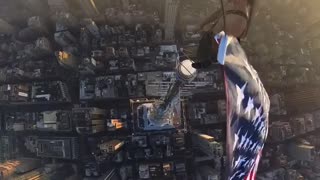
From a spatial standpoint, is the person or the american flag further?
the person

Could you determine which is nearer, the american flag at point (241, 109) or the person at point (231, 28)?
the american flag at point (241, 109)

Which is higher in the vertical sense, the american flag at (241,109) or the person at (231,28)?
the person at (231,28)

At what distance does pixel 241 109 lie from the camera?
35.3ft

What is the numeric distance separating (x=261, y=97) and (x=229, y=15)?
8.44 feet

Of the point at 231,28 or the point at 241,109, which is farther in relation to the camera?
the point at 231,28

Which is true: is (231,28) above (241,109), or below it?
above

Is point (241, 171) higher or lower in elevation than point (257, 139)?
lower

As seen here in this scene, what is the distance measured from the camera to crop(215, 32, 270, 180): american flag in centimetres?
→ 1038

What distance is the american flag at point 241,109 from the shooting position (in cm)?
1038

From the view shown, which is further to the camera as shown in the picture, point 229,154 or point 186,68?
point 186,68

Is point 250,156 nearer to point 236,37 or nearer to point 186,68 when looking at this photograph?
point 236,37

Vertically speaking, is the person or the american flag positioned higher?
the person

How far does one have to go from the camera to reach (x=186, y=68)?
112 feet

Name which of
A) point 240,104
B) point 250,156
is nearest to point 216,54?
point 240,104
